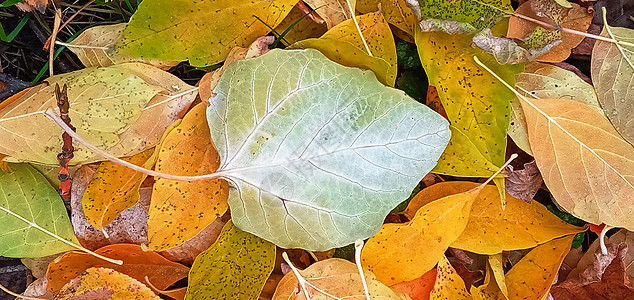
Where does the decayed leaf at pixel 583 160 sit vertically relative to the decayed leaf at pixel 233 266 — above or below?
above

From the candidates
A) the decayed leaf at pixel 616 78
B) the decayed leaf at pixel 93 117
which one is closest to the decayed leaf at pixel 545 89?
the decayed leaf at pixel 616 78

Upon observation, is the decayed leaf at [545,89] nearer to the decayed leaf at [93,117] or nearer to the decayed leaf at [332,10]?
the decayed leaf at [332,10]

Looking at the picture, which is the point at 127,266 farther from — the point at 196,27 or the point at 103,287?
the point at 196,27

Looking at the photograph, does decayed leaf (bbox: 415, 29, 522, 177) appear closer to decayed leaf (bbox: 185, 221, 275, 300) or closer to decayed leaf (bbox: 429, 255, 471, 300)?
decayed leaf (bbox: 429, 255, 471, 300)

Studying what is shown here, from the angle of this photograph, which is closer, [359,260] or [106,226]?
[359,260]

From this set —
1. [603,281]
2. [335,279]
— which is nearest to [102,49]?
[335,279]

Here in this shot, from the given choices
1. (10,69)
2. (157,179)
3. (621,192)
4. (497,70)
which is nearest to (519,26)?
(497,70)
